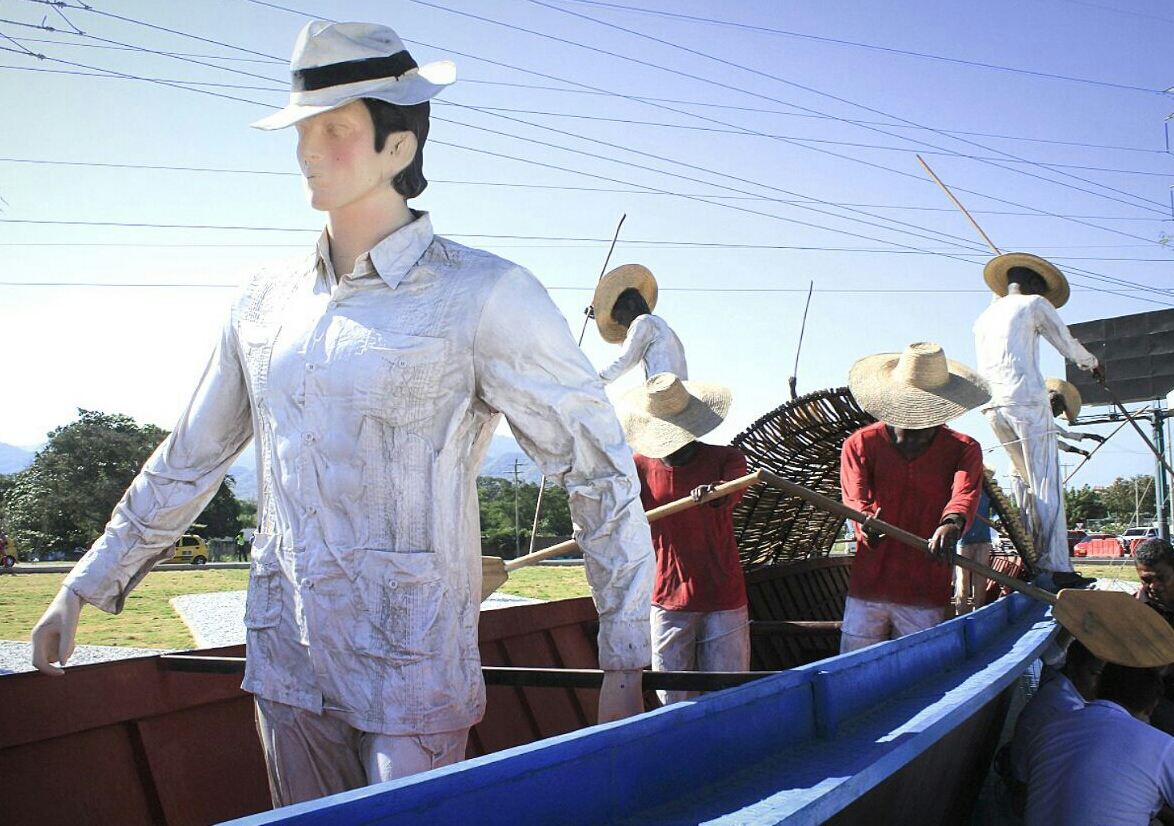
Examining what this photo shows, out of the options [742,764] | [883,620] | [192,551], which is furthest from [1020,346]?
[192,551]

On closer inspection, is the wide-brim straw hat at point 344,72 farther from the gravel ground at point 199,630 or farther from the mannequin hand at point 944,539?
the gravel ground at point 199,630

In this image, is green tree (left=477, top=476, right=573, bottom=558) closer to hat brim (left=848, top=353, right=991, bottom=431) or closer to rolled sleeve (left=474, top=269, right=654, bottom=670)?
hat brim (left=848, top=353, right=991, bottom=431)

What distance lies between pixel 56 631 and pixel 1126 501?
62.9 metres

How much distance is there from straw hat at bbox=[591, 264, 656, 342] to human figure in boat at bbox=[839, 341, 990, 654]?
2779 mm

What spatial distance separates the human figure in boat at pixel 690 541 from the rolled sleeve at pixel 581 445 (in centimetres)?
281

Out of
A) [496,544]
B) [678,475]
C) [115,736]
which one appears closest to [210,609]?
[678,475]

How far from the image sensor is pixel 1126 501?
5809 centimetres

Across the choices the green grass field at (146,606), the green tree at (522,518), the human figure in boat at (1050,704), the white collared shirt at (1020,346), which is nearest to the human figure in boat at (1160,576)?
the human figure in boat at (1050,704)

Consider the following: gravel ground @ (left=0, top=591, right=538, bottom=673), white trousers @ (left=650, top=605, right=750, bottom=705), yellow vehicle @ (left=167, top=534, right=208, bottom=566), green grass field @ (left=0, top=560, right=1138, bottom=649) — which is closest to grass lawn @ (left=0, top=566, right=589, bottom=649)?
green grass field @ (left=0, top=560, right=1138, bottom=649)

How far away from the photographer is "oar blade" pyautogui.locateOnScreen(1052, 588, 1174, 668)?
406 centimetres

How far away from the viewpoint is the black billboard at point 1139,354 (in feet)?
59.8

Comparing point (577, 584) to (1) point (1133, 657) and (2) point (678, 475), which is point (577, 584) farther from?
(1) point (1133, 657)

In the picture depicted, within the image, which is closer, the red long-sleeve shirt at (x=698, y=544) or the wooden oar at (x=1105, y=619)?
the wooden oar at (x=1105, y=619)

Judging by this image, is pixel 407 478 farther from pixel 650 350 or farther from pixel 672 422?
pixel 650 350
